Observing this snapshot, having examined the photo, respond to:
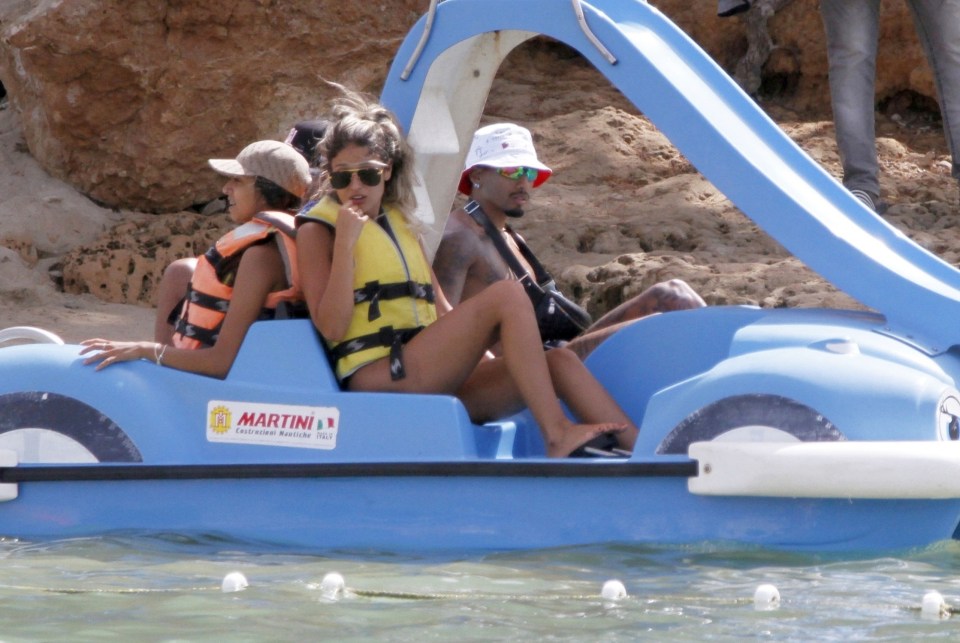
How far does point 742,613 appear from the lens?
3135mm

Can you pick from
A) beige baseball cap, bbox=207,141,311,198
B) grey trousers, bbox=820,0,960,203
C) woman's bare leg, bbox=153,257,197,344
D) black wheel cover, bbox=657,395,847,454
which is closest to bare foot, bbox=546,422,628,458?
black wheel cover, bbox=657,395,847,454

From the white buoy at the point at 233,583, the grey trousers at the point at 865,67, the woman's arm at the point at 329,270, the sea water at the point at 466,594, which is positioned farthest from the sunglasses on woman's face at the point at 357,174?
the grey trousers at the point at 865,67

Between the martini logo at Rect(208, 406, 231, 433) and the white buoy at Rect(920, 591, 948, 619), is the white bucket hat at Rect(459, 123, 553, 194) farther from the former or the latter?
the white buoy at Rect(920, 591, 948, 619)

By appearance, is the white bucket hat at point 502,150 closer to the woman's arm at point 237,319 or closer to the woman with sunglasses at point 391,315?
the woman with sunglasses at point 391,315

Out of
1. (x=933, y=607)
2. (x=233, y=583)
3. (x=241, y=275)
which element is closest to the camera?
(x=933, y=607)

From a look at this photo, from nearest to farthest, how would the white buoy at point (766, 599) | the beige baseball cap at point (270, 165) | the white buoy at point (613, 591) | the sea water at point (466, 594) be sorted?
the sea water at point (466, 594)
the white buoy at point (766, 599)
the white buoy at point (613, 591)
the beige baseball cap at point (270, 165)

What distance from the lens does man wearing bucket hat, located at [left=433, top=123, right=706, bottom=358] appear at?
15.2ft

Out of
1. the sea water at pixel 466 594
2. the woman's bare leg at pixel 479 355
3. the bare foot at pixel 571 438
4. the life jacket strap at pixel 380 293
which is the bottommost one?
the sea water at pixel 466 594

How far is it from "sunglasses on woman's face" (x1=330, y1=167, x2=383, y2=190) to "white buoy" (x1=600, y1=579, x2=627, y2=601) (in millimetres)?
1320

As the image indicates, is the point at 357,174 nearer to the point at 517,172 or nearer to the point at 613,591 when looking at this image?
the point at 517,172

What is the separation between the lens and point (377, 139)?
4.02 m

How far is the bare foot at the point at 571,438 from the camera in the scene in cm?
389

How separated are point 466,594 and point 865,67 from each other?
12.4 feet

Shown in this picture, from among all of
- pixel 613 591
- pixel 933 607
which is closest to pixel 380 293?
pixel 613 591
